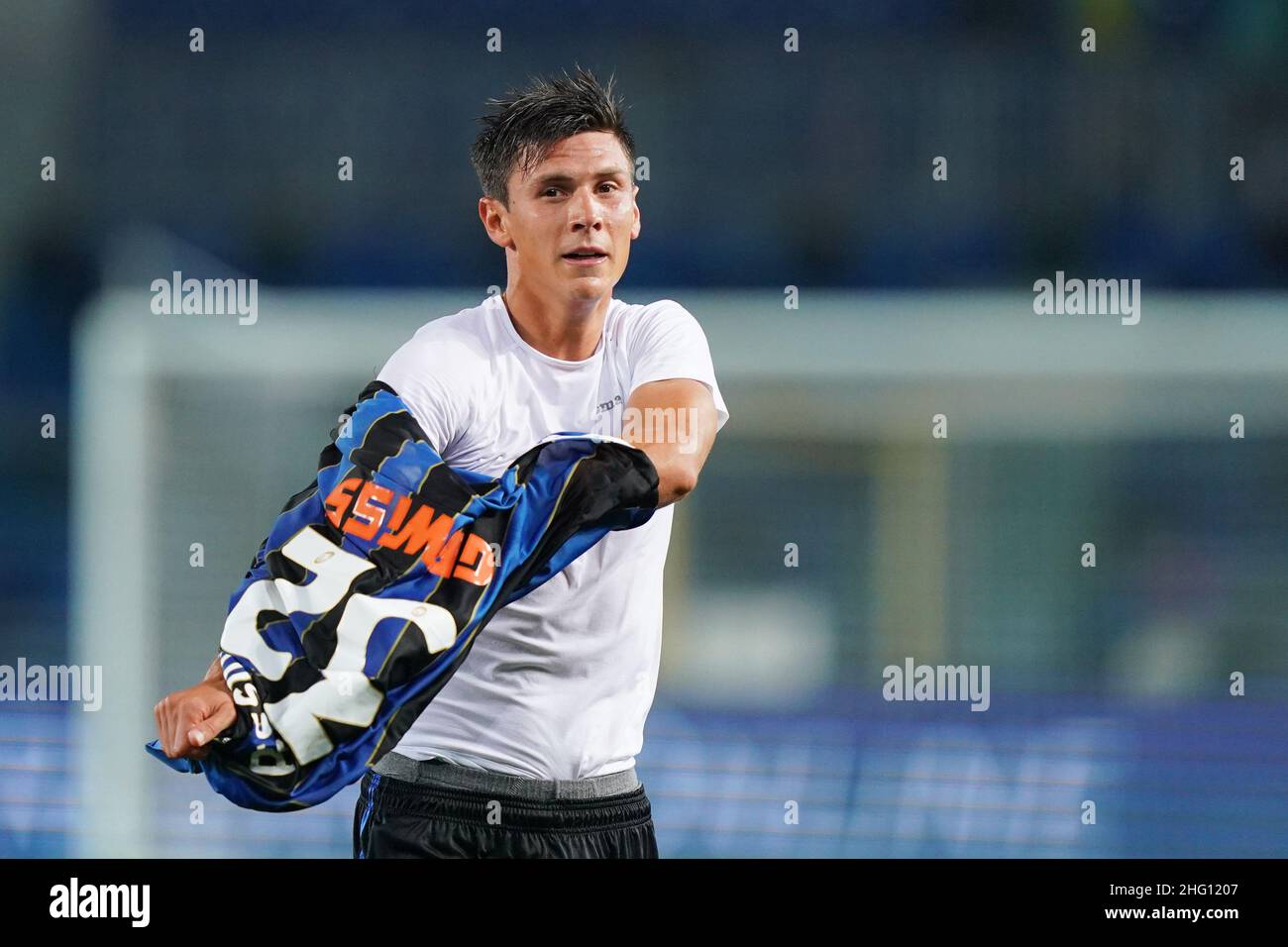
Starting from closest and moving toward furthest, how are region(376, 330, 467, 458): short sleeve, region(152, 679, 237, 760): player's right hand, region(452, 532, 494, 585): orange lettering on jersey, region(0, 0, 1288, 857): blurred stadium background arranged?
region(152, 679, 237, 760): player's right hand → region(452, 532, 494, 585): orange lettering on jersey → region(376, 330, 467, 458): short sleeve → region(0, 0, 1288, 857): blurred stadium background

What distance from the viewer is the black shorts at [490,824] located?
2379 mm

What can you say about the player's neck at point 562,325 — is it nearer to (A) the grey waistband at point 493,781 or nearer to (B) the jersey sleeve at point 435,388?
(B) the jersey sleeve at point 435,388

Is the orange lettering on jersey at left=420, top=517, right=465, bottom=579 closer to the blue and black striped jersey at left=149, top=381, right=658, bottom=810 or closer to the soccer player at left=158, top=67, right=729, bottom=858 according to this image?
the blue and black striped jersey at left=149, top=381, right=658, bottom=810

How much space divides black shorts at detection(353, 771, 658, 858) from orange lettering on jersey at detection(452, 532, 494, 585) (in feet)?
1.29

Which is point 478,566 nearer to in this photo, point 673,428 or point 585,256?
point 673,428

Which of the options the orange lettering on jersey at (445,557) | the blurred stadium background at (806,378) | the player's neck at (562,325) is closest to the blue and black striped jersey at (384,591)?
the orange lettering on jersey at (445,557)

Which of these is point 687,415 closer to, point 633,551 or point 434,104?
point 633,551

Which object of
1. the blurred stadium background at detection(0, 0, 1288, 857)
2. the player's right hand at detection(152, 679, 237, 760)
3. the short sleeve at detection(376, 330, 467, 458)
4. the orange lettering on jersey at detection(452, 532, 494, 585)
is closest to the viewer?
the player's right hand at detection(152, 679, 237, 760)

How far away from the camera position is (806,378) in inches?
230

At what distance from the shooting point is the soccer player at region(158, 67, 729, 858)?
237cm

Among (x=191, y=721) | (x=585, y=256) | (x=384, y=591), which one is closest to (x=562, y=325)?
(x=585, y=256)

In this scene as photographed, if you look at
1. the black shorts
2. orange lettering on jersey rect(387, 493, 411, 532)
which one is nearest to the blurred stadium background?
the black shorts

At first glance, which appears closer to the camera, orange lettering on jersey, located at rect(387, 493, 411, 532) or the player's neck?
orange lettering on jersey, located at rect(387, 493, 411, 532)

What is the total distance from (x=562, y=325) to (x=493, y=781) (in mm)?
777
